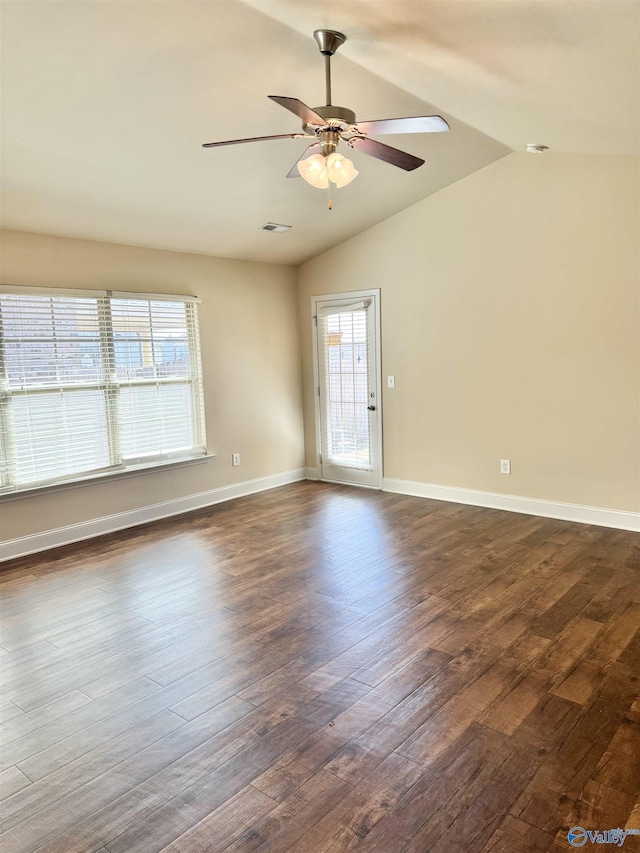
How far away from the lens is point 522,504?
4.86m

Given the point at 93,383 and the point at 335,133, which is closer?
the point at 335,133

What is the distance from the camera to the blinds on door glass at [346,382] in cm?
580

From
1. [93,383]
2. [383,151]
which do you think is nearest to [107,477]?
[93,383]

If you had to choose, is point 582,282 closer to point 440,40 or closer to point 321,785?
point 440,40

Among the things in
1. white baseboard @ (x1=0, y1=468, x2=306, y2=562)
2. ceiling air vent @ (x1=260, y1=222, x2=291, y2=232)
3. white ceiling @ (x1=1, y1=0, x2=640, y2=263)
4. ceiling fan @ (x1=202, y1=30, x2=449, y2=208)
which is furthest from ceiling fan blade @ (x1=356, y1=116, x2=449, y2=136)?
white baseboard @ (x1=0, y1=468, x2=306, y2=562)

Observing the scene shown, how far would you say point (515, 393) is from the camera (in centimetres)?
479

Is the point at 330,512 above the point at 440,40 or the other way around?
the other way around

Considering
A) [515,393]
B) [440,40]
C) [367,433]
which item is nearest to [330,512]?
[367,433]

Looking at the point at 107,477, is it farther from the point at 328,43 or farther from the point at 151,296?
the point at 328,43

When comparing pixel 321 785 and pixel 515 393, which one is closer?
pixel 321 785

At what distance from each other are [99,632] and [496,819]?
7.21 ft

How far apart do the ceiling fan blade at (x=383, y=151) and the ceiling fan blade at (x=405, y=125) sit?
3.9 inches

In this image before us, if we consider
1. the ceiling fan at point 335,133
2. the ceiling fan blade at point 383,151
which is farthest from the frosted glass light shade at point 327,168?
the ceiling fan blade at point 383,151

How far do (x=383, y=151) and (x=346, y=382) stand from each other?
3362 mm
